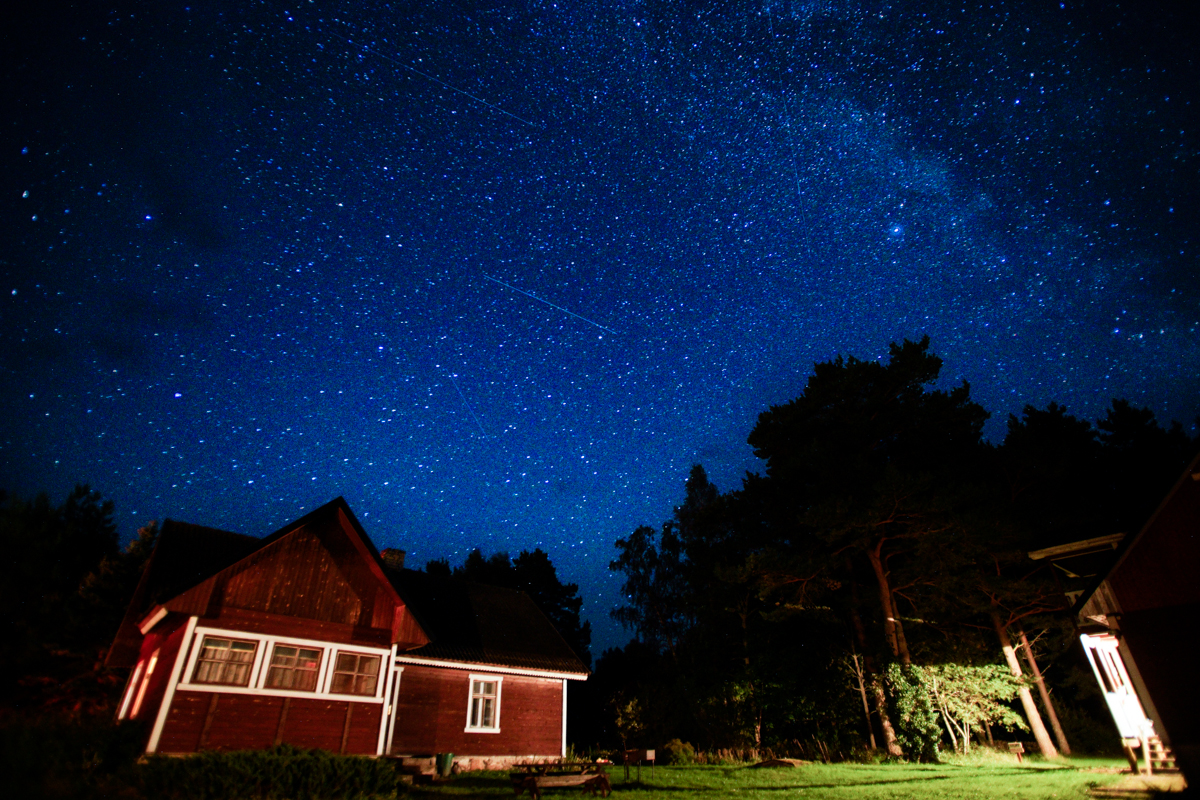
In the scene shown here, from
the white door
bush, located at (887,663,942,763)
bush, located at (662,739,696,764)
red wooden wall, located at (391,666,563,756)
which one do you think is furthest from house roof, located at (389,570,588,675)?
the white door

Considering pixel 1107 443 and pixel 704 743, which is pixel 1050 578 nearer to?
pixel 704 743

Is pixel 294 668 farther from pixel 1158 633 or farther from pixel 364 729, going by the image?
pixel 1158 633

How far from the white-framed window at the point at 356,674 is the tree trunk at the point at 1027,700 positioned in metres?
21.3

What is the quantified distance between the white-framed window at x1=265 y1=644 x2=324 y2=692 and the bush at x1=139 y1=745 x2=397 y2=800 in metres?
3.32

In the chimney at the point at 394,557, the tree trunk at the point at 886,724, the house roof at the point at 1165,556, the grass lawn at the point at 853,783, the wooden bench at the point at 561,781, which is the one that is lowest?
the grass lawn at the point at 853,783

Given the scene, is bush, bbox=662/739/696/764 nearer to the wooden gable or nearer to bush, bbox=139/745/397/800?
the wooden gable

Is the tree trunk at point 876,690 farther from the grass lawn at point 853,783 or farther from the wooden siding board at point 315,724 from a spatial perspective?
the wooden siding board at point 315,724

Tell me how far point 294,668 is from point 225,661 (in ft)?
5.26

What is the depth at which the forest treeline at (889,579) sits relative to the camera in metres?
19.3

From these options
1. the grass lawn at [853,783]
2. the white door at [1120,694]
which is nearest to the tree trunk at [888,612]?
the grass lawn at [853,783]

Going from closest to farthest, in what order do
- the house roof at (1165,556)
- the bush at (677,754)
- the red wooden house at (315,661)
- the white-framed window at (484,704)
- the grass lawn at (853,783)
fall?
the house roof at (1165,556) → the grass lawn at (853,783) → the red wooden house at (315,661) → the white-framed window at (484,704) → the bush at (677,754)

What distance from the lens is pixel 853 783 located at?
12.4m

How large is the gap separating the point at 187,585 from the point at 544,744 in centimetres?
1291

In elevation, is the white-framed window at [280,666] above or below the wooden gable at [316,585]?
below
